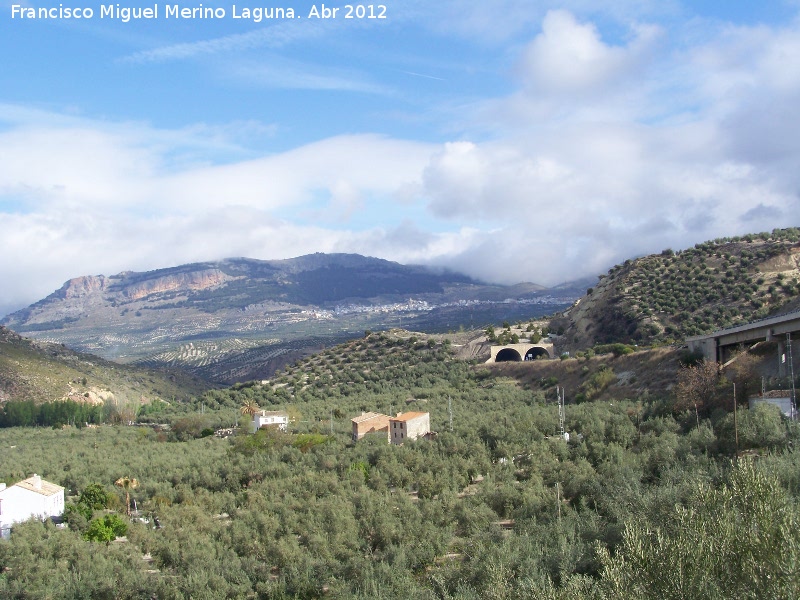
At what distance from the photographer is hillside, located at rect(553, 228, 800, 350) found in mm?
57625

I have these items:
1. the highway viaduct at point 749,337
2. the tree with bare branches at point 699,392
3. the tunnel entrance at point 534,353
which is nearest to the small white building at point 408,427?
the tree with bare branches at point 699,392

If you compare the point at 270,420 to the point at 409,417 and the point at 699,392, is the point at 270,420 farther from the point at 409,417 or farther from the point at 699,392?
the point at 699,392

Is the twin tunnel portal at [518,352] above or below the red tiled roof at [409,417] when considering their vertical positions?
above

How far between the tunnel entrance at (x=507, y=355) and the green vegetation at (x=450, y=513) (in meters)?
29.3

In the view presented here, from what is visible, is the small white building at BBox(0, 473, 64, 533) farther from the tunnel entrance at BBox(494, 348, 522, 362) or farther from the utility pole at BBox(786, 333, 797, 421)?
the tunnel entrance at BBox(494, 348, 522, 362)

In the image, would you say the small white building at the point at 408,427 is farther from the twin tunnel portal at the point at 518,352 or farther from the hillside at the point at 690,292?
the twin tunnel portal at the point at 518,352

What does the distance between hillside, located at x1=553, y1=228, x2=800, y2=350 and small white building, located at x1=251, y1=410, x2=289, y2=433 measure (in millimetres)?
27236

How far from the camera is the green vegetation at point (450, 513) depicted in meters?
12.4

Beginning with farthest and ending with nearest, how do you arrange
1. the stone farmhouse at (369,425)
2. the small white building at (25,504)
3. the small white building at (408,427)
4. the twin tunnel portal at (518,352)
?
the twin tunnel portal at (518,352)
the stone farmhouse at (369,425)
the small white building at (408,427)
the small white building at (25,504)

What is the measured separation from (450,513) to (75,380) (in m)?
66.6

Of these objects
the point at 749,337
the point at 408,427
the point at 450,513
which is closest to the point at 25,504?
the point at 408,427

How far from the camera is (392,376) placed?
7131 centimetres

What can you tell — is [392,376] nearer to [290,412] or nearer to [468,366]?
[468,366]

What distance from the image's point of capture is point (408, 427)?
3922 cm
